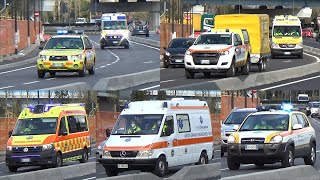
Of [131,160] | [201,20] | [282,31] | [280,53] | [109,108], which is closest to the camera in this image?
[131,160]

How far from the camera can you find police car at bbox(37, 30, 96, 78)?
28656 mm

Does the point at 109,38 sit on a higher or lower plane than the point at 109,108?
higher

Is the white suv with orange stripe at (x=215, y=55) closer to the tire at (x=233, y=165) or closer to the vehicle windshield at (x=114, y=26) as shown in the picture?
the vehicle windshield at (x=114, y=26)

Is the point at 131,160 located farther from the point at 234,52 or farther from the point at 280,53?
the point at 280,53

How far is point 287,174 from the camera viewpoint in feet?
58.9

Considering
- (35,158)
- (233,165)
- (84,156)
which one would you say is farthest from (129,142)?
(84,156)

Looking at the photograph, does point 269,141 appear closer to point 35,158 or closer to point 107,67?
point 35,158

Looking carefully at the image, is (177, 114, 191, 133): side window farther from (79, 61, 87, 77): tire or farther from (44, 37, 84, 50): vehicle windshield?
(44, 37, 84, 50): vehicle windshield

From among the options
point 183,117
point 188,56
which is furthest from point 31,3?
point 183,117

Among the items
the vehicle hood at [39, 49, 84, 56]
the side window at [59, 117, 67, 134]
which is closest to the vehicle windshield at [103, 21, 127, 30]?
the vehicle hood at [39, 49, 84, 56]

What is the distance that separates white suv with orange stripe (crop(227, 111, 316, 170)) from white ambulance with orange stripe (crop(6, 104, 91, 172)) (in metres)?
6.12

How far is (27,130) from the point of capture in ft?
87.9

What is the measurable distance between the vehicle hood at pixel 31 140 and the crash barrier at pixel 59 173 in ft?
9.64

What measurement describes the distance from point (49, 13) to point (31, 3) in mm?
3758
